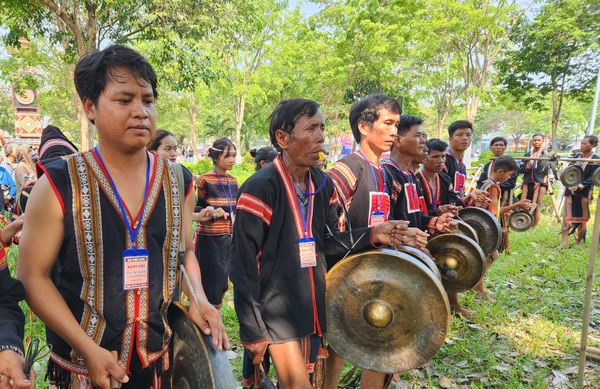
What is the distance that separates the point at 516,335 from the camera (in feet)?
14.5

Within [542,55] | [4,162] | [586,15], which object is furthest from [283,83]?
[4,162]

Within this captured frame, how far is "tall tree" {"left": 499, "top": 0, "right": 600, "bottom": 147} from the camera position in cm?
1508

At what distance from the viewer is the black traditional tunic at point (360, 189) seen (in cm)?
292

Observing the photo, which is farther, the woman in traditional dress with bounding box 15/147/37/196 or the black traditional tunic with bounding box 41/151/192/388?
the woman in traditional dress with bounding box 15/147/37/196

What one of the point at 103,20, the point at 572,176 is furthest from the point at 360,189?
the point at 103,20

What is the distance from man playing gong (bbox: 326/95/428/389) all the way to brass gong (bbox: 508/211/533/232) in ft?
16.2

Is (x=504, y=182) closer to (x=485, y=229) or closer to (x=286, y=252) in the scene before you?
(x=485, y=229)

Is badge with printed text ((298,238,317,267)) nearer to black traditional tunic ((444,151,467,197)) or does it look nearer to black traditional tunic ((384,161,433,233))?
black traditional tunic ((384,161,433,233))

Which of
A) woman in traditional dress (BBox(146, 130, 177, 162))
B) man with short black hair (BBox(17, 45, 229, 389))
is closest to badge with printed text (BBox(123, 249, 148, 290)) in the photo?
man with short black hair (BBox(17, 45, 229, 389))

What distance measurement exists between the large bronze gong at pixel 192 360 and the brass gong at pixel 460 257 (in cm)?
277

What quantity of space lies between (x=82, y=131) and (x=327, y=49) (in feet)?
43.1

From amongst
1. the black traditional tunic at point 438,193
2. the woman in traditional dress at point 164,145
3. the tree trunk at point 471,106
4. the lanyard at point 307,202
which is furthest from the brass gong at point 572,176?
the tree trunk at point 471,106

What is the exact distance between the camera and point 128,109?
1561 mm

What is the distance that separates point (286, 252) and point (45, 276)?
1.18 metres
